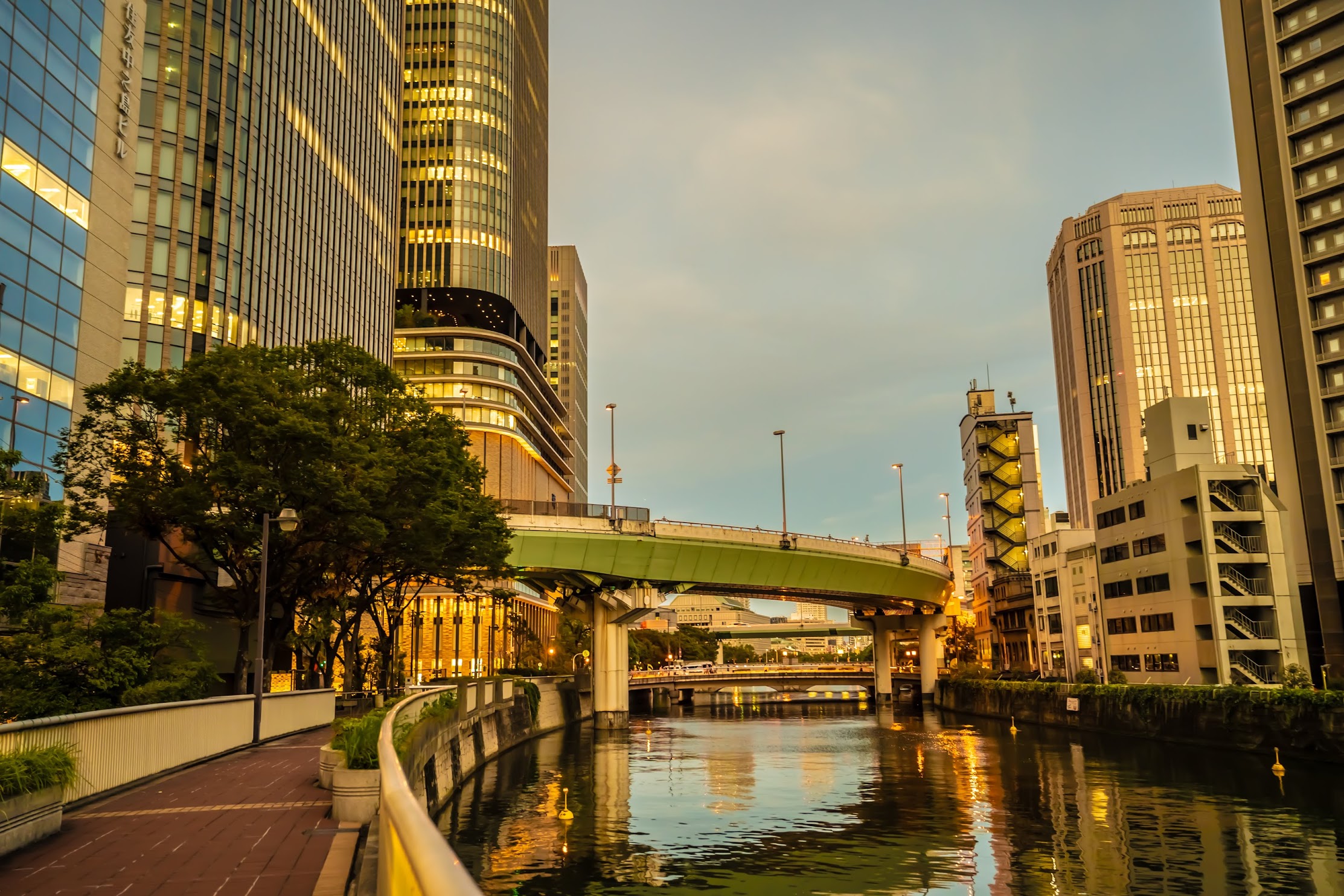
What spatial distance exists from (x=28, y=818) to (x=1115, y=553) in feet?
275

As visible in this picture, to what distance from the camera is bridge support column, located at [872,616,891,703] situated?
4919 inches

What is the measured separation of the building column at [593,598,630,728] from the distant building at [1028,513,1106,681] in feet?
133

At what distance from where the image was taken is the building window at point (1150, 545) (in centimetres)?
7800

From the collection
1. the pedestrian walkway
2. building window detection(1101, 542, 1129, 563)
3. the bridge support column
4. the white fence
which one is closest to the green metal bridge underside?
building window detection(1101, 542, 1129, 563)

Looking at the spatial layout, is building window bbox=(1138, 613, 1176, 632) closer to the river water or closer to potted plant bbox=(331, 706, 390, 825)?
the river water

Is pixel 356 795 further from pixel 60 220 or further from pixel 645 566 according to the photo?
pixel 645 566

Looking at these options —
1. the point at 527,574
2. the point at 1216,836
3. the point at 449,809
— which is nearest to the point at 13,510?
the point at 449,809

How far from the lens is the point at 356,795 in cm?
1855

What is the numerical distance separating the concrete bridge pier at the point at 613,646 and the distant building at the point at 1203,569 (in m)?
38.2

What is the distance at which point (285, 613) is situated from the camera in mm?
49438

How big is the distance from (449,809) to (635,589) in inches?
1849

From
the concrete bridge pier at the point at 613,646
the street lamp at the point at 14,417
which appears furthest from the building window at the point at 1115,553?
the street lamp at the point at 14,417

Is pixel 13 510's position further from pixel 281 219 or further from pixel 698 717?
pixel 698 717

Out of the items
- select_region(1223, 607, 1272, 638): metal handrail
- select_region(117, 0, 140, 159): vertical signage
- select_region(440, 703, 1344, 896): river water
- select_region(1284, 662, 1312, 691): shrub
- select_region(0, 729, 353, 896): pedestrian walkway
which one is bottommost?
select_region(440, 703, 1344, 896): river water
